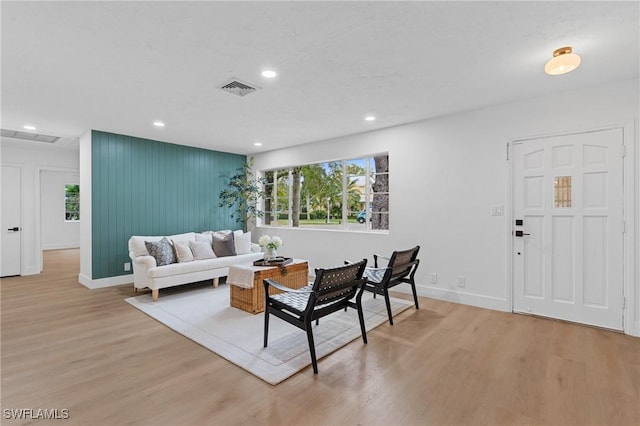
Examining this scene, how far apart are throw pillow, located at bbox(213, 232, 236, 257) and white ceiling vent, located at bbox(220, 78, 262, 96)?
2.79 m

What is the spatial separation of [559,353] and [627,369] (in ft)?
1.39

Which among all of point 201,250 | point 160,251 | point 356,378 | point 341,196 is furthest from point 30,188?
point 356,378

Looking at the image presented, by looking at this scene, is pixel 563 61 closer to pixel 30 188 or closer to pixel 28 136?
pixel 28 136

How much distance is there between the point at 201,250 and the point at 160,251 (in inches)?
26.3

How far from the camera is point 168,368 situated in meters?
2.48

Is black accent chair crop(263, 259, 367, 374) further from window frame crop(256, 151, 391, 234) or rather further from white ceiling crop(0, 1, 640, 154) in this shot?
window frame crop(256, 151, 391, 234)

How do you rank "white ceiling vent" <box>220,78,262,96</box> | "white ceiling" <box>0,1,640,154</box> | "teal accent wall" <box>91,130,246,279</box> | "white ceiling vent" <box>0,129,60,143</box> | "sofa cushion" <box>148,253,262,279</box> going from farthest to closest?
1. "white ceiling vent" <box>0,129,60,143</box>
2. "teal accent wall" <box>91,130,246,279</box>
3. "sofa cushion" <box>148,253,262,279</box>
4. "white ceiling vent" <box>220,78,262,96</box>
5. "white ceiling" <box>0,1,640,154</box>

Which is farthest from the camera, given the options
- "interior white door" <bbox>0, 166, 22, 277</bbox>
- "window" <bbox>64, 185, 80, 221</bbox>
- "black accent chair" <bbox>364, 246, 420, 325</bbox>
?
"window" <bbox>64, 185, 80, 221</bbox>

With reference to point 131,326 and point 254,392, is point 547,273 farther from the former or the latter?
point 131,326

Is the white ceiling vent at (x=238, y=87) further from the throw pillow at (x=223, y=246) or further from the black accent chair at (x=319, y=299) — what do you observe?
the throw pillow at (x=223, y=246)

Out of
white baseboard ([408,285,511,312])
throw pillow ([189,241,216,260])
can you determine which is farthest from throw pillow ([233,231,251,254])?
white baseboard ([408,285,511,312])

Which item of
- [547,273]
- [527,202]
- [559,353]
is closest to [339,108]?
[527,202]

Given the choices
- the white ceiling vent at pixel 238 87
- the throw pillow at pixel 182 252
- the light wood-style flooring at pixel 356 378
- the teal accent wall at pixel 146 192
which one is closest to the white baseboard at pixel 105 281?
the teal accent wall at pixel 146 192

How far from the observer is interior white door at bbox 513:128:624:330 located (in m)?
3.19
